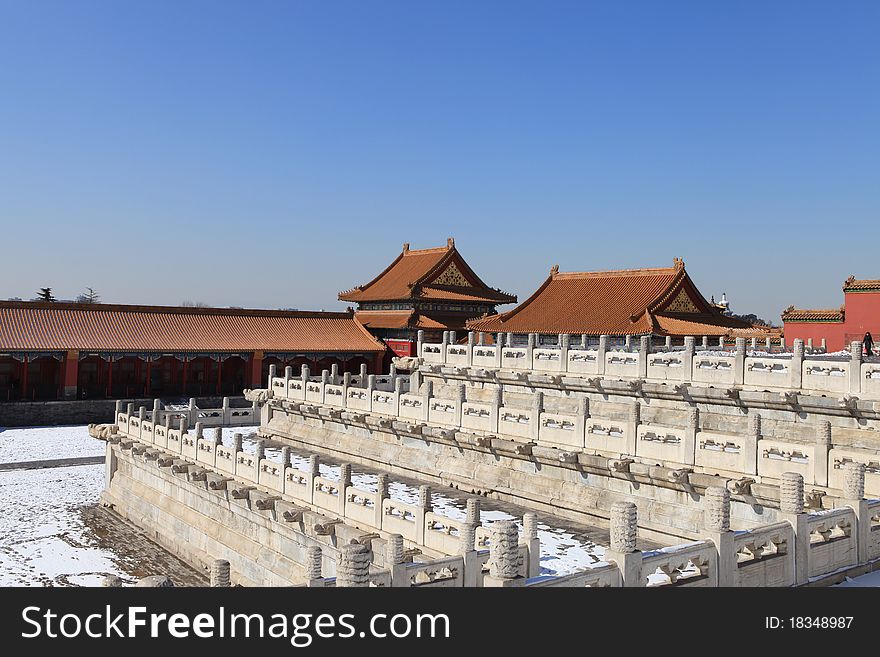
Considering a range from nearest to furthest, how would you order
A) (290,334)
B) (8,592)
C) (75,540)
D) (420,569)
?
(8,592) → (420,569) → (75,540) → (290,334)

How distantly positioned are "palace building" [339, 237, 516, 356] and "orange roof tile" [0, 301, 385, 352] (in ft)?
5.53

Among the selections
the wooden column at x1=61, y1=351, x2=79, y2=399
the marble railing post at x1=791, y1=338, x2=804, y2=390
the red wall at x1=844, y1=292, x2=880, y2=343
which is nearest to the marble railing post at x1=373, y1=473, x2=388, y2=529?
the marble railing post at x1=791, y1=338, x2=804, y2=390

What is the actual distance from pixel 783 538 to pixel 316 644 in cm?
588

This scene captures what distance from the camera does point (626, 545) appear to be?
8094 mm

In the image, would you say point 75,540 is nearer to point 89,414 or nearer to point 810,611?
point 810,611

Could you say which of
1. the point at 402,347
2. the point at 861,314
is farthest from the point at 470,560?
the point at 402,347

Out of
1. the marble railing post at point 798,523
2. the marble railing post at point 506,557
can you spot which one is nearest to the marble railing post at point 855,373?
the marble railing post at point 798,523

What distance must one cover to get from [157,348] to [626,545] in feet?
110

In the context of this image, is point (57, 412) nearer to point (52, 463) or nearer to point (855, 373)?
point (52, 463)

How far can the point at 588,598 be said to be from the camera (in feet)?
23.9

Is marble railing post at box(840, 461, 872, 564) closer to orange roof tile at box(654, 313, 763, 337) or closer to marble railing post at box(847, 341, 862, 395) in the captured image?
marble railing post at box(847, 341, 862, 395)

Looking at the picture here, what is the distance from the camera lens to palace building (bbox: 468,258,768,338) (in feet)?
108

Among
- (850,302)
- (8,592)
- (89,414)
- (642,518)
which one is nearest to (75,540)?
(8,592)

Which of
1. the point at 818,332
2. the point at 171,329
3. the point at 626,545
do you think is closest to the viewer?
the point at 626,545
